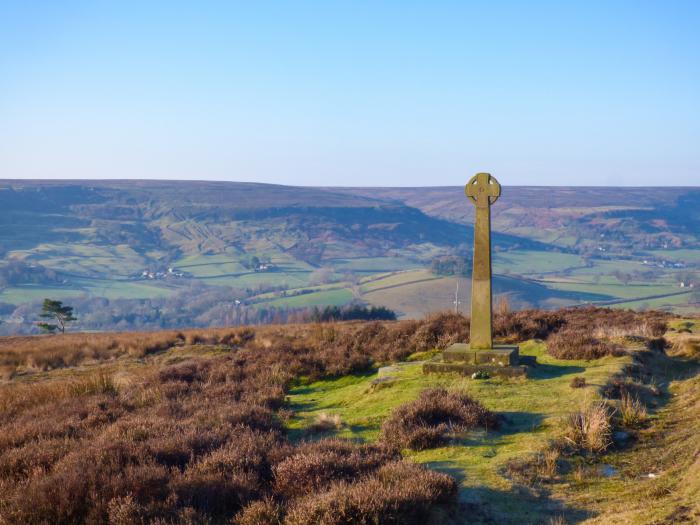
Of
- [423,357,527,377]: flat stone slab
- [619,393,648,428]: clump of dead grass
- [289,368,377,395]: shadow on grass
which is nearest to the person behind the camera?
[619,393,648,428]: clump of dead grass

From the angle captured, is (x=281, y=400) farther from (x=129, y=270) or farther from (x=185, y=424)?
(x=129, y=270)

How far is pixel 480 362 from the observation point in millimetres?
12789

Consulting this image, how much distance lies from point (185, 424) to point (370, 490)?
4369 mm

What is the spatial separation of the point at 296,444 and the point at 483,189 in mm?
7002

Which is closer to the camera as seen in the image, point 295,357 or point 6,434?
point 6,434

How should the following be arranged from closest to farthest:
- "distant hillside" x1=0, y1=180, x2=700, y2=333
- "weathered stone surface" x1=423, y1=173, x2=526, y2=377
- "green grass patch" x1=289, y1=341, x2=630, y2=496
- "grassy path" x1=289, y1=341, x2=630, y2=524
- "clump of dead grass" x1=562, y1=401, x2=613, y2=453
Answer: "grassy path" x1=289, y1=341, x2=630, y2=524 → "green grass patch" x1=289, y1=341, x2=630, y2=496 → "clump of dead grass" x1=562, y1=401, x2=613, y2=453 → "weathered stone surface" x1=423, y1=173, x2=526, y2=377 → "distant hillside" x1=0, y1=180, x2=700, y2=333

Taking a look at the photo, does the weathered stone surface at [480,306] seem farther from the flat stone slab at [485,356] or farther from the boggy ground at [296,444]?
A: the boggy ground at [296,444]

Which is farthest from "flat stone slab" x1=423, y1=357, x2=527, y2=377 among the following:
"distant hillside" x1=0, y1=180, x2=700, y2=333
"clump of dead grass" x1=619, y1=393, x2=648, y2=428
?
"distant hillside" x1=0, y1=180, x2=700, y2=333

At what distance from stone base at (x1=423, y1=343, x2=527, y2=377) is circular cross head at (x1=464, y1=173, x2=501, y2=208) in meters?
3.05

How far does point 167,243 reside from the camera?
579 feet

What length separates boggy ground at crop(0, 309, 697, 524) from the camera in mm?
6016

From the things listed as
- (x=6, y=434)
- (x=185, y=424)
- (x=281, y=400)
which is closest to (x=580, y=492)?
(x=185, y=424)

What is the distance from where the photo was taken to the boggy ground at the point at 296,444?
237 inches

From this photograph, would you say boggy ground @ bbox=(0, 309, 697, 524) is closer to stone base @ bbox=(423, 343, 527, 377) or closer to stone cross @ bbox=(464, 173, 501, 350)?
stone base @ bbox=(423, 343, 527, 377)
